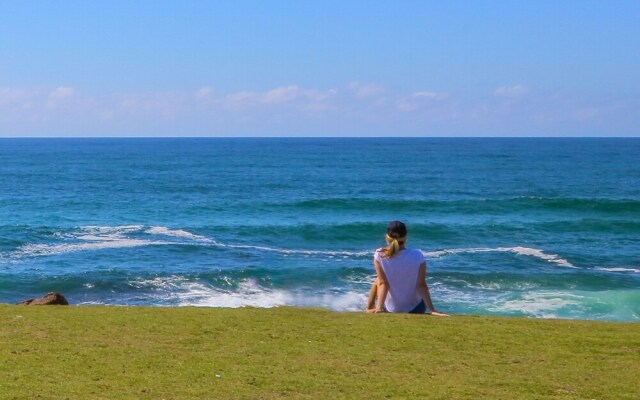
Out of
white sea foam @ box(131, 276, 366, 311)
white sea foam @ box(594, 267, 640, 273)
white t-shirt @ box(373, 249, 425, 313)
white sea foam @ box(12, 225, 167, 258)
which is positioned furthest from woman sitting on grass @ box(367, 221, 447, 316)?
white sea foam @ box(12, 225, 167, 258)

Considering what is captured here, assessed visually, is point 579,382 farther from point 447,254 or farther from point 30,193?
point 30,193

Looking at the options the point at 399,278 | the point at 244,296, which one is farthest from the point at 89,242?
the point at 399,278

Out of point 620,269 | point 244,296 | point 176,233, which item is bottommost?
point 244,296

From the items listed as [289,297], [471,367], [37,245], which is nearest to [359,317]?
[471,367]

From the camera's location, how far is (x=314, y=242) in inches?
1422

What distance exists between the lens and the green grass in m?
7.23

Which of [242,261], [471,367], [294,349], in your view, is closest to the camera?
[471,367]

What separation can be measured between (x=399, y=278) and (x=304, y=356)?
247 centimetres

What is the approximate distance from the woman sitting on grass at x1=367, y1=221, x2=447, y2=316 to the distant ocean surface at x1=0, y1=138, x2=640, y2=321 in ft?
37.2

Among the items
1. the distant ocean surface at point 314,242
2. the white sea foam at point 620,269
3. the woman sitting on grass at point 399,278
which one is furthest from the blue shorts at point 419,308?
the white sea foam at point 620,269

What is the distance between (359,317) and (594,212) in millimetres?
40445

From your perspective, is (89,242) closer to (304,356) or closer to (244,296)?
(244,296)

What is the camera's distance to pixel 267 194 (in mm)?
58312

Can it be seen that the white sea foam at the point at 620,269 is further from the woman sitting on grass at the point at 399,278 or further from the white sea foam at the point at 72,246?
the woman sitting on grass at the point at 399,278
